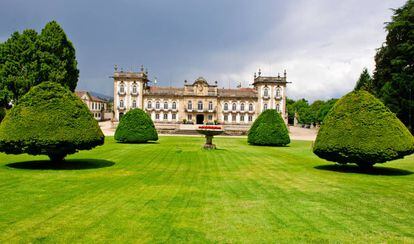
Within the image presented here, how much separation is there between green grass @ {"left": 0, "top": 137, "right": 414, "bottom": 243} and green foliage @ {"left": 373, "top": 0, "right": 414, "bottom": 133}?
803 inches

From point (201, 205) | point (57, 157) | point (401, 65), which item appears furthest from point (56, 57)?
point (401, 65)

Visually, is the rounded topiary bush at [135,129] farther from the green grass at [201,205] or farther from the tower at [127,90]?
the tower at [127,90]

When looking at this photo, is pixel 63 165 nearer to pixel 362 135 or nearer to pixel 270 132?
pixel 362 135

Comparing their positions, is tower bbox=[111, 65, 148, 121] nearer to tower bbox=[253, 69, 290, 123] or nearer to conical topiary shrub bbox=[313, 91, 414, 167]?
tower bbox=[253, 69, 290, 123]

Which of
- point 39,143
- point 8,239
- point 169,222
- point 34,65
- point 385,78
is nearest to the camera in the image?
point 8,239

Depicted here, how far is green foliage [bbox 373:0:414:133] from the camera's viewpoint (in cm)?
3066

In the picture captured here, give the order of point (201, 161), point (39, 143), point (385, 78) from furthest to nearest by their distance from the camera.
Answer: point (385, 78)
point (201, 161)
point (39, 143)

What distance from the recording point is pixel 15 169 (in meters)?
12.3

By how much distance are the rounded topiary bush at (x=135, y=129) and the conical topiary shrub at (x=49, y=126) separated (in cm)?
1311

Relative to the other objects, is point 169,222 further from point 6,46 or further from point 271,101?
point 271,101

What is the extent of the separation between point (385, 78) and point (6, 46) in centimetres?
3740

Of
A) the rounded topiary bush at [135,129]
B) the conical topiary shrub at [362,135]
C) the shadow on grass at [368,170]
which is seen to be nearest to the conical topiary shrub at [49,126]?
the conical topiary shrub at [362,135]

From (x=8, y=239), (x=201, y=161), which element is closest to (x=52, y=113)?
(x=201, y=161)

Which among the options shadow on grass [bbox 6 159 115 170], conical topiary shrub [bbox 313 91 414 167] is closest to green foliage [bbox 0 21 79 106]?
shadow on grass [bbox 6 159 115 170]
